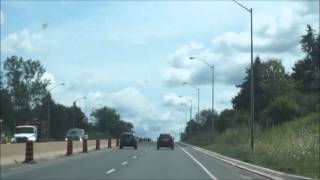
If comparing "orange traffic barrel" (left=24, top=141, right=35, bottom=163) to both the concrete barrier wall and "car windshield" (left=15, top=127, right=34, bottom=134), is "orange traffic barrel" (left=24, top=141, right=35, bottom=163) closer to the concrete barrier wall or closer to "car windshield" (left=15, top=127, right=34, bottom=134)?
the concrete barrier wall

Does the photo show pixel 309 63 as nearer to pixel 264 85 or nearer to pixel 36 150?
pixel 264 85

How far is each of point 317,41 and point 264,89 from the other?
13.1m

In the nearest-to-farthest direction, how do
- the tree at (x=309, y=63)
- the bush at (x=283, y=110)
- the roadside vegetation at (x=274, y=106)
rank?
1. the roadside vegetation at (x=274, y=106)
2. the bush at (x=283, y=110)
3. the tree at (x=309, y=63)

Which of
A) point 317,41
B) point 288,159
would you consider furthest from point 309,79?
point 288,159

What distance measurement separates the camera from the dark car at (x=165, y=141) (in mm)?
71250

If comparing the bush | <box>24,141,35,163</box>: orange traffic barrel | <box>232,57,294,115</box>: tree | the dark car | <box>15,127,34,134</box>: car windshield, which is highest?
<box>232,57,294,115</box>: tree

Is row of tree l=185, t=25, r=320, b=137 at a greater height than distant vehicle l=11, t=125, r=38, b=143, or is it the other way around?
row of tree l=185, t=25, r=320, b=137

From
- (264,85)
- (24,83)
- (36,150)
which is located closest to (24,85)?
(24,83)

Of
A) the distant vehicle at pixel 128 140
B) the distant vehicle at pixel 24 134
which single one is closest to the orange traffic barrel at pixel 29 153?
the distant vehicle at pixel 24 134

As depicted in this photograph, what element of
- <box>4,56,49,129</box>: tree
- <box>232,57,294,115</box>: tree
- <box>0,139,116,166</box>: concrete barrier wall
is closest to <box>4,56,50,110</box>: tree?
<box>4,56,49,129</box>: tree

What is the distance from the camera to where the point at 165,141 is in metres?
71.6

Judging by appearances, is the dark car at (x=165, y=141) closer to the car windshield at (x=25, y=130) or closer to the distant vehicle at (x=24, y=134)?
the distant vehicle at (x=24, y=134)

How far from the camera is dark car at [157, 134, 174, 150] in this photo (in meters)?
71.2

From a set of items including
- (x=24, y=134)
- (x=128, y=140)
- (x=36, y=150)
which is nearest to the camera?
(x=36, y=150)
